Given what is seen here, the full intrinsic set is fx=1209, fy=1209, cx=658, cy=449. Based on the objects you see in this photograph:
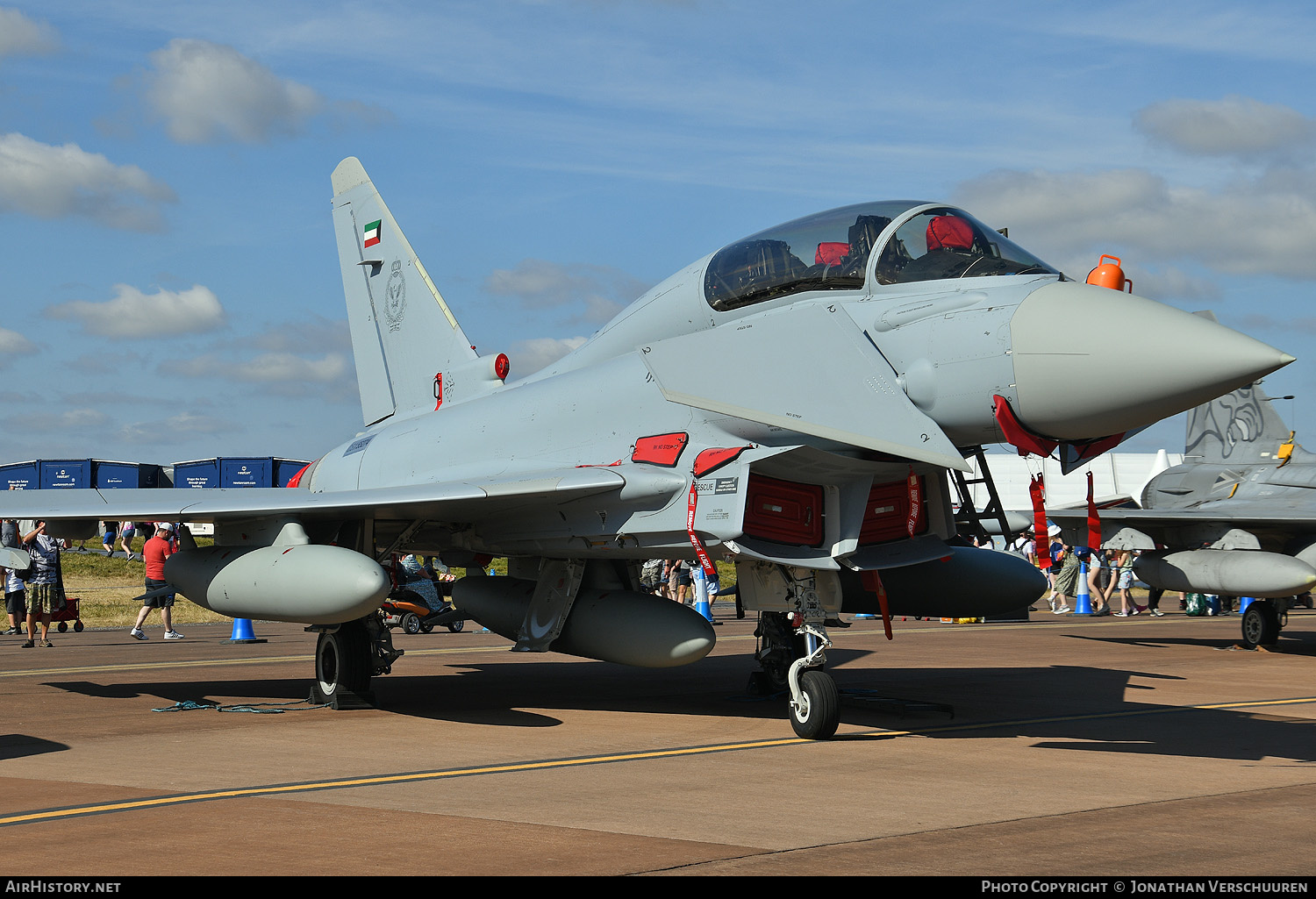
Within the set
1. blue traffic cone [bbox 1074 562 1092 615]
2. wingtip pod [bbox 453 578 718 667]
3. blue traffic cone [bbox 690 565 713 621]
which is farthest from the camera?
blue traffic cone [bbox 1074 562 1092 615]

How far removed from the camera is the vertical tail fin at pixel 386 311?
13.5 m

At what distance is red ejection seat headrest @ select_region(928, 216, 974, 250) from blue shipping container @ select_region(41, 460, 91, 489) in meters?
53.9

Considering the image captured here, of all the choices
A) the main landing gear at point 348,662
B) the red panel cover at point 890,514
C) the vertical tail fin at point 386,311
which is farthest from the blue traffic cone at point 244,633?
the red panel cover at point 890,514

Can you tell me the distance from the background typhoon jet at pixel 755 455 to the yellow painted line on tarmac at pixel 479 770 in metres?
0.69

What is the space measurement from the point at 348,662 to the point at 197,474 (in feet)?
165

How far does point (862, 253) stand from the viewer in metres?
8.48

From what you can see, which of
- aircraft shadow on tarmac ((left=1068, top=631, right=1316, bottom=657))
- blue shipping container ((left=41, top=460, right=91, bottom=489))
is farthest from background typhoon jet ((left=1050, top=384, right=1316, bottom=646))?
blue shipping container ((left=41, top=460, right=91, bottom=489))

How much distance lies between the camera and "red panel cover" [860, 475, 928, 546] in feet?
30.3

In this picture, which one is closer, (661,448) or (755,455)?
(755,455)

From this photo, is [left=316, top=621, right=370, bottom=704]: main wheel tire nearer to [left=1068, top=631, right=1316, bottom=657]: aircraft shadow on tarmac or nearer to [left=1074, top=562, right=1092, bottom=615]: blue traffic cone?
[left=1068, top=631, right=1316, bottom=657]: aircraft shadow on tarmac

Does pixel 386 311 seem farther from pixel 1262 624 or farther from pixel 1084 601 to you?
pixel 1084 601

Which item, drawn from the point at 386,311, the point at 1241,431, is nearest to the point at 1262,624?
the point at 1241,431

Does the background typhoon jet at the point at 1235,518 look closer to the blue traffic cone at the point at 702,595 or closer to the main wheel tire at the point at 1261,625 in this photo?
the main wheel tire at the point at 1261,625

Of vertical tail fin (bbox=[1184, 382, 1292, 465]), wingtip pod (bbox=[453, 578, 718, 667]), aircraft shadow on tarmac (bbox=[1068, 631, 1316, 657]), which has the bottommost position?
aircraft shadow on tarmac (bbox=[1068, 631, 1316, 657])
